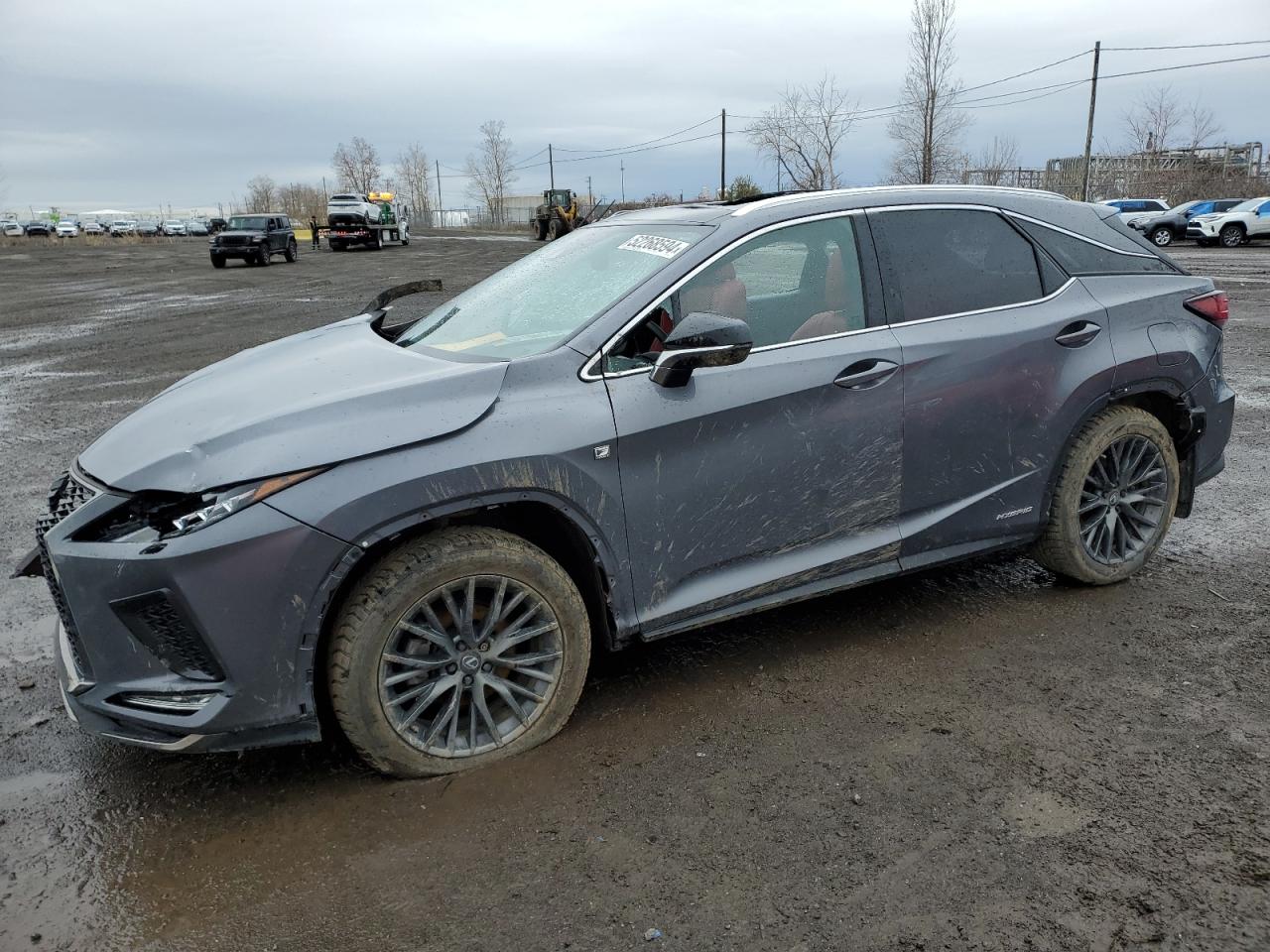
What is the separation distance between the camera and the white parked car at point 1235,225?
31.0m

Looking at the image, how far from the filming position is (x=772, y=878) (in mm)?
2592

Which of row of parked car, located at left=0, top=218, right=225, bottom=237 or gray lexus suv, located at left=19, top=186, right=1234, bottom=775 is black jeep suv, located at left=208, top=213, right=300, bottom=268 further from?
row of parked car, located at left=0, top=218, right=225, bottom=237

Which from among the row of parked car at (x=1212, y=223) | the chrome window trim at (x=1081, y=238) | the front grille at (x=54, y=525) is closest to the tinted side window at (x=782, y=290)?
the chrome window trim at (x=1081, y=238)

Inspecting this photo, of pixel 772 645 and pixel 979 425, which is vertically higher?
pixel 979 425

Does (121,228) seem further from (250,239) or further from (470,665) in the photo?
(470,665)

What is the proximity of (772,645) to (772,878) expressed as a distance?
1.48 meters

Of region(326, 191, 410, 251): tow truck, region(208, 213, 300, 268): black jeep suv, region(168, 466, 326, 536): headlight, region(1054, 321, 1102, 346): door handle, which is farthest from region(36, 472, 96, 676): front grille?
region(326, 191, 410, 251): tow truck

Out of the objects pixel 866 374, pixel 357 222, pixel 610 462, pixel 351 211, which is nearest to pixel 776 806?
pixel 610 462

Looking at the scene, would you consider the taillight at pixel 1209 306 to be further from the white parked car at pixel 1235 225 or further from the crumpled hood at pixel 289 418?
the white parked car at pixel 1235 225

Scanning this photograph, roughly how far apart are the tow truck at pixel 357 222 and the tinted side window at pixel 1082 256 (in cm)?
4473

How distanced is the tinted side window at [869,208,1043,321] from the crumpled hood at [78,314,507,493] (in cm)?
168

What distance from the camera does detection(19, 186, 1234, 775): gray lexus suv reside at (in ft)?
9.02

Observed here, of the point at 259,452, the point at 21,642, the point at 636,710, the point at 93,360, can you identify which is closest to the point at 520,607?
the point at 636,710

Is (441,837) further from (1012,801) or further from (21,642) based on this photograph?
(21,642)
